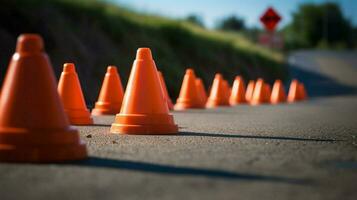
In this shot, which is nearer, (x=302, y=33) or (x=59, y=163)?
(x=59, y=163)

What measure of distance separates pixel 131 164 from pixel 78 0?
1797 cm

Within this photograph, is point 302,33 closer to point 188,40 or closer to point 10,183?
point 188,40

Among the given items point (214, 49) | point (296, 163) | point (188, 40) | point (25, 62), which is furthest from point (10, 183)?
point (214, 49)

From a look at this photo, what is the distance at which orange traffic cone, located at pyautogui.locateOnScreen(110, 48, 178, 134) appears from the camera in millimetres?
8234

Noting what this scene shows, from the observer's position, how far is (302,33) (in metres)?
137

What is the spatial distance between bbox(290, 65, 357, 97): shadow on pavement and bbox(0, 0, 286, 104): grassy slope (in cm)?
438

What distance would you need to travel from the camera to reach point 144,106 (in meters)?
8.30

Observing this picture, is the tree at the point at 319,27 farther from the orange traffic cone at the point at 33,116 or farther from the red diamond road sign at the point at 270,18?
the orange traffic cone at the point at 33,116

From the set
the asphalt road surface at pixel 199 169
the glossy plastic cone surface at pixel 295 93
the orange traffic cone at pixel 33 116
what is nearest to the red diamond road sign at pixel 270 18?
the glossy plastic cone surface at pixel 295 93

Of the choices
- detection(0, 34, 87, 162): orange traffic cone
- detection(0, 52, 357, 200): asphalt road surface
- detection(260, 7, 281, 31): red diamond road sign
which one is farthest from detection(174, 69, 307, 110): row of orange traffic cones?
detection(0, 34, 87, 162): orange traffic cone

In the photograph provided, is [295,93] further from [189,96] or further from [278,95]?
[189,96]

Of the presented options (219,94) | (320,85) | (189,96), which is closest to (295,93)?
(219,94)

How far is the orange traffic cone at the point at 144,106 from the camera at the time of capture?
8.23 meters

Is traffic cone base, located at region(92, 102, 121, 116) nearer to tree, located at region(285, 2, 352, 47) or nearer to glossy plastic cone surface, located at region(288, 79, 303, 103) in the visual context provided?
glossy plastic cone surface, located at region(288, 79, 303, 103)
